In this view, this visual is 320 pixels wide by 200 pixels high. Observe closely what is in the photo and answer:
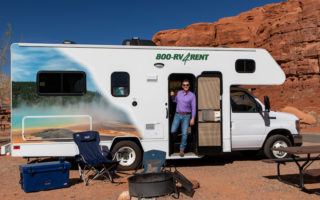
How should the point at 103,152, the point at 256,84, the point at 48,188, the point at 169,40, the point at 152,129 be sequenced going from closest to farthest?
the point at 48,188, the point at 103,152, the point at 152,129, the point at 256,84, the point at 169,40

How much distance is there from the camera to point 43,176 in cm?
816

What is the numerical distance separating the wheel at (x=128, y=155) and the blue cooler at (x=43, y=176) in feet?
6.58

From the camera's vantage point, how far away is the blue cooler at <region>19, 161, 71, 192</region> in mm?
8016

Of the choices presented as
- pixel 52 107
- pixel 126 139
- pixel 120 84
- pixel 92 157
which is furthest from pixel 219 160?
pixel 52 107

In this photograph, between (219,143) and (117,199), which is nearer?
(117,199)

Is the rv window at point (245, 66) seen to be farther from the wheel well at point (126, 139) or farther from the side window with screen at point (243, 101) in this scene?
the wheel well at point (126, 139)

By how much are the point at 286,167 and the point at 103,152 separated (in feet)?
14.2

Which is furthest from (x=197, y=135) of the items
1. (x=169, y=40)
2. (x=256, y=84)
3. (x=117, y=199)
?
(x=169, y=40)

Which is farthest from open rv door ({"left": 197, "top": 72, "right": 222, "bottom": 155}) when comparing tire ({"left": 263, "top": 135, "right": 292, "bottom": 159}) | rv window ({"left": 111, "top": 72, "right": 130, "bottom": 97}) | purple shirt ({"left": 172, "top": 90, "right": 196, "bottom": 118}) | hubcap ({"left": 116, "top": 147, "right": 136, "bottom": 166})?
rv window ({"left": 111, "top": 72, "right": 130, "bottom": 97})

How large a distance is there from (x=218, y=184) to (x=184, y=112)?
2.34m

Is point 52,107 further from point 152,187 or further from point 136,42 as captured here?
→ point 152,187

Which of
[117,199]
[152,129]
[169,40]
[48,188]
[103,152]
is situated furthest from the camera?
[169,40]

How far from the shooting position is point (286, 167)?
10.4 m

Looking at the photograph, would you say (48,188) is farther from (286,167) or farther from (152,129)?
(286,167)
